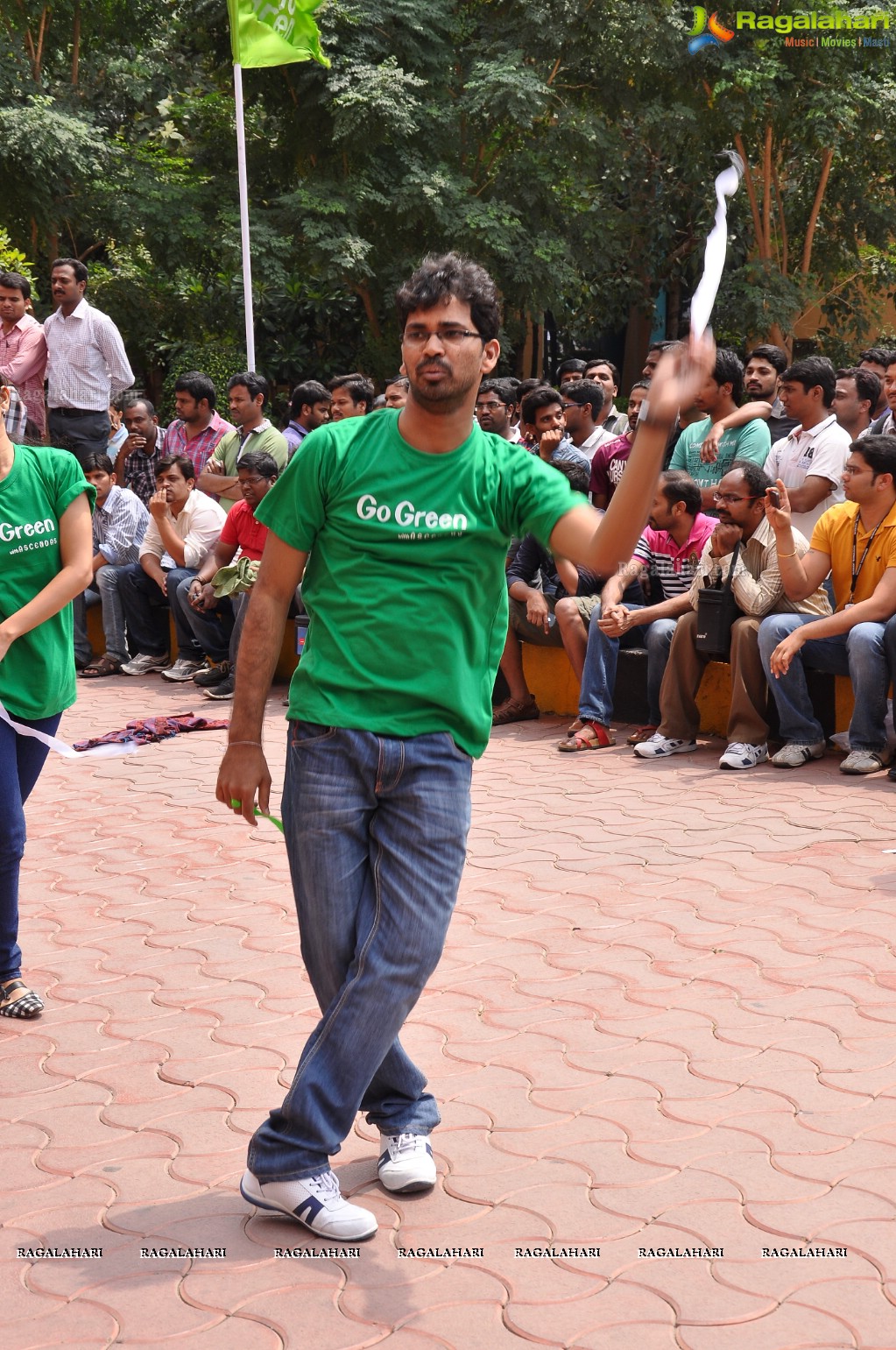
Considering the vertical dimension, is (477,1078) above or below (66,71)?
below

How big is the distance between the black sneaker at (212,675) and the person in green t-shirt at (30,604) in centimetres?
651

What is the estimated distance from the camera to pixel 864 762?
296 inches

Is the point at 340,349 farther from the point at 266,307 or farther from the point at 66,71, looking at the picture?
the point at 66,71

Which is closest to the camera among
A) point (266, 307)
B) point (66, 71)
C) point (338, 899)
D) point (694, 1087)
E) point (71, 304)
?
point (338, 899)

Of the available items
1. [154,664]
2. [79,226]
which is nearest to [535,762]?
[154,664]

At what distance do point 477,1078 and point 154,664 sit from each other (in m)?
8.62

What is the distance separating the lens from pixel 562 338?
883 inches

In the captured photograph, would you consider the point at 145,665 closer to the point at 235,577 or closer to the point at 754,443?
the point at 235,577

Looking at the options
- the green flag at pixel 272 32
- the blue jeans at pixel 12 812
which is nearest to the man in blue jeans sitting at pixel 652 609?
the blue jeans at pixel 12 812

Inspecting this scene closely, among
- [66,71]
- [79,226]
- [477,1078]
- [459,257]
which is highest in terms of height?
[66,71]

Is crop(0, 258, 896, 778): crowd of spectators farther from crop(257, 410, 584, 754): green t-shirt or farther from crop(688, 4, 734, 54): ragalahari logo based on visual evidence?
crop(688, 4, 734, 54): ragalahari logo

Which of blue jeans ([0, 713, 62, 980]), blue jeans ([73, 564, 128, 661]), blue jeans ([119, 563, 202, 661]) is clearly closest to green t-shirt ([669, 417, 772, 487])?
blue jeans ([119, 563, 202, 661])

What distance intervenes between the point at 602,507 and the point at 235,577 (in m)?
2.65

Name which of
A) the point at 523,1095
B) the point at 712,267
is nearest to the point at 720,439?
the point at 523,1095
